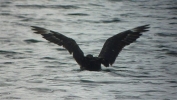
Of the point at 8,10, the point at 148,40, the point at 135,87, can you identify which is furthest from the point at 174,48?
the point at 8,10

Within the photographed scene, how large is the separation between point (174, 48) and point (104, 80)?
14.6ft

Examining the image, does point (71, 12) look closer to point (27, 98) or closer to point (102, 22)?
point (102, 22)

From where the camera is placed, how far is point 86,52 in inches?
655

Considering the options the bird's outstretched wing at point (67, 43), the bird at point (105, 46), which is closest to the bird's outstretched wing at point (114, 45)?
the bird at point (105, 46)

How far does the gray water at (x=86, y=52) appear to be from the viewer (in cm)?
1251

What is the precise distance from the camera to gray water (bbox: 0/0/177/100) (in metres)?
12.5

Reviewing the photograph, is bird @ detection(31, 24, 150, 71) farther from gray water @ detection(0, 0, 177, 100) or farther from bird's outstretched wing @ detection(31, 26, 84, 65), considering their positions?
gray water @ detection(0, 0, 177, 100)

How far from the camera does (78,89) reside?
495 inches

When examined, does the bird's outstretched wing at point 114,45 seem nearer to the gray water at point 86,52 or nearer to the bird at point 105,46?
the bird at point 105,46

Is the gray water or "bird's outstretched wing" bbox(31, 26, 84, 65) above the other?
"bird's outstretched wing" bbox(31, 26, 84, 65)

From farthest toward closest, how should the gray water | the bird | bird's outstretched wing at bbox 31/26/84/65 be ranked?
bird's outstretched wing at bbox 31/26/84/65, the bird, the gray water

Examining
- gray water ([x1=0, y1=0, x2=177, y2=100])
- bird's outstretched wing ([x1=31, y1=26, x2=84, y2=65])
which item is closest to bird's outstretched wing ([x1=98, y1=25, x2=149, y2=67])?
bird's outstretched wing ([x1=31, y1=26, x2=84, y2=65])

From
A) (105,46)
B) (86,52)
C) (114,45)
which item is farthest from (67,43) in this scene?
(86,52)

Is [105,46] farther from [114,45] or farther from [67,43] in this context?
[67,43]
